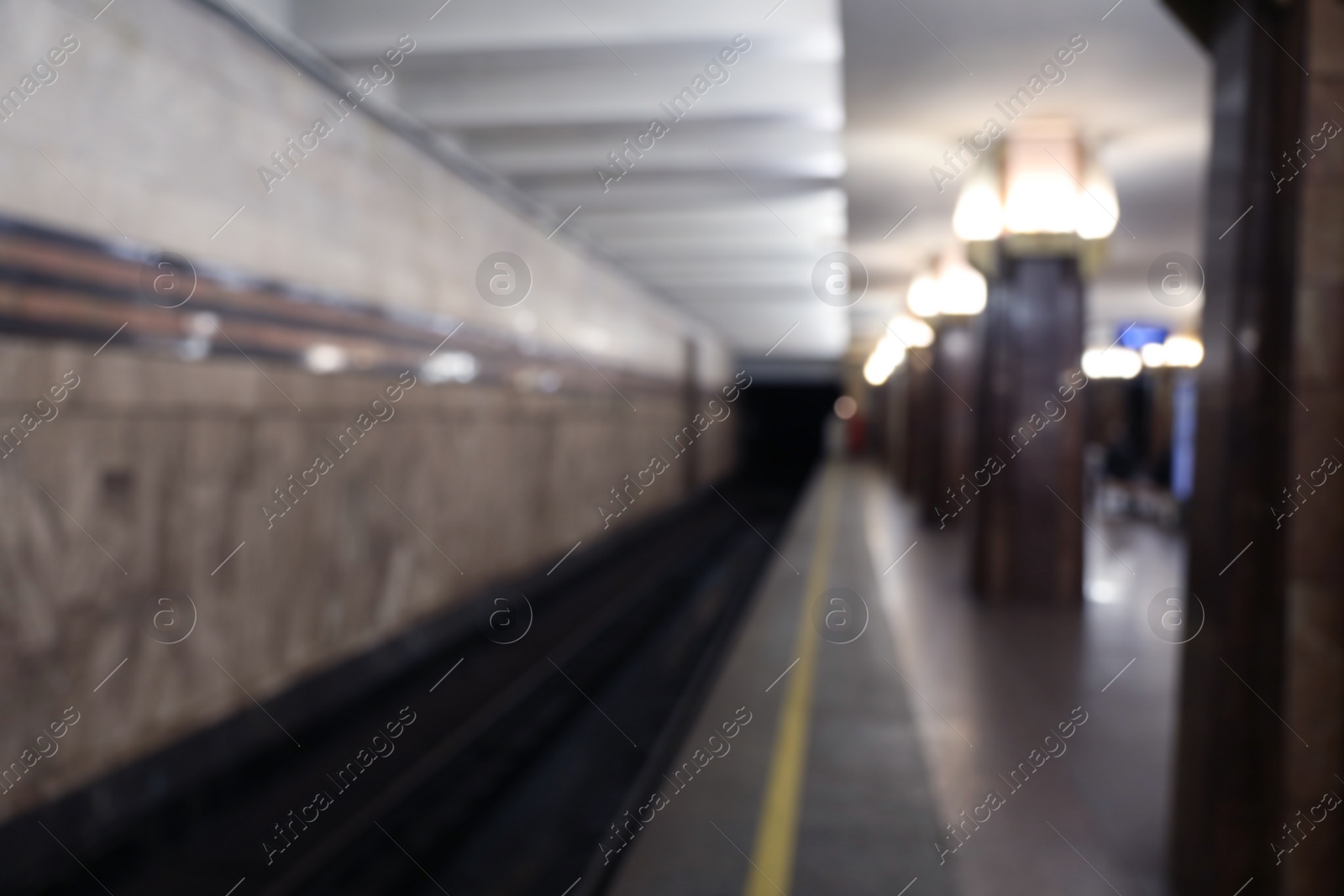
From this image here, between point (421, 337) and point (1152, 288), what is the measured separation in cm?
1272

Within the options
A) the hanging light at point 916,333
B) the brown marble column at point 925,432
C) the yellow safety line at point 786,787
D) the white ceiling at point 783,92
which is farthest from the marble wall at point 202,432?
the hanging light at point 916,333

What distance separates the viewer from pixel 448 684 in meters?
7.24

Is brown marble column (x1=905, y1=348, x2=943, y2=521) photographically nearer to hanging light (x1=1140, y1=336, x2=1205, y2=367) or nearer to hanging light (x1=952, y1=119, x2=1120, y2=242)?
hanging light (x1=1140, y1=336, x2=1205, y2=367)

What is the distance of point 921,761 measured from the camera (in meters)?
3.93

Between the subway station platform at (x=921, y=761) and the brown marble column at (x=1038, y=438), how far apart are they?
0.47m

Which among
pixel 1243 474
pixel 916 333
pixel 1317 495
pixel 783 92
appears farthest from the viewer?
pixel 916 333

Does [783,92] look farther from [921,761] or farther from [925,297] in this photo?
[925,297]

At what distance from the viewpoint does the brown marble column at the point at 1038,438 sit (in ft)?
24.0

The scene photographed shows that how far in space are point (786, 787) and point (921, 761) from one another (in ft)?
1.97

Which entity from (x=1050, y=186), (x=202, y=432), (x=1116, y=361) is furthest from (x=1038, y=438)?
(x=1116, y=361)

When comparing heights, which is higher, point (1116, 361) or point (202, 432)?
point (202, 432)

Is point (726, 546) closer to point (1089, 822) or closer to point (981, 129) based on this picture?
point (981, 129)

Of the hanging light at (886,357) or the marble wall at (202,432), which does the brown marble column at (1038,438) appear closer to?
the marble wall at (202,432)

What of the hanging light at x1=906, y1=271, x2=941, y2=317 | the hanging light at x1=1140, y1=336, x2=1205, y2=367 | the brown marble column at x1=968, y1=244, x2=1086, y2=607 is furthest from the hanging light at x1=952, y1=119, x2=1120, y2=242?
the hanging light at x1=1140, y1=336, x2=1205, y2=367
